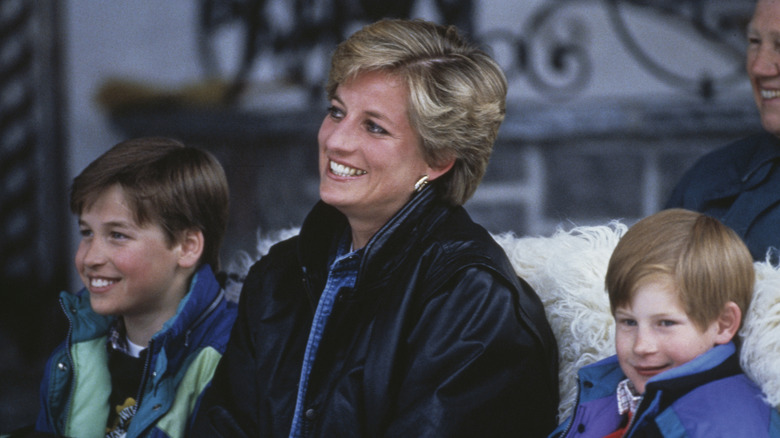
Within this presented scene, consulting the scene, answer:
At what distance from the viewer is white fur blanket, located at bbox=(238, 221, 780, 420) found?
1.89 meters

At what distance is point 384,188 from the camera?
7.36 feet

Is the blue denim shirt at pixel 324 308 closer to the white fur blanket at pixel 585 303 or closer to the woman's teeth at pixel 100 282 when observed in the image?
the white fur blanket at pixel 585 303

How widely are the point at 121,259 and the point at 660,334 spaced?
1424mm

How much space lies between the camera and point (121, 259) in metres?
2.60

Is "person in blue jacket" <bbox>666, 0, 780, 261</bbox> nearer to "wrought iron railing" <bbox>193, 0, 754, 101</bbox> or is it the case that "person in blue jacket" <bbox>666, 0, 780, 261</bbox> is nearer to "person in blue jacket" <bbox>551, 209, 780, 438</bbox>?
"person in blue jacket" <bbox>551, 209, 780, 438</bbox>

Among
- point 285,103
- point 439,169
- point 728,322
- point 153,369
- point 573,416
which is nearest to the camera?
point 728,322

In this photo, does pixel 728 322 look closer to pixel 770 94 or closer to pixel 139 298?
pixel 770 94

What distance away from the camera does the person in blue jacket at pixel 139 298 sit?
2.53 metres

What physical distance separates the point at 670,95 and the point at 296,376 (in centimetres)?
296

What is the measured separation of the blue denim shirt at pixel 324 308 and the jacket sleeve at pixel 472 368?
22 centimetres

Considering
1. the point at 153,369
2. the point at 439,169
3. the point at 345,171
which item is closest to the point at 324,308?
the point at 345,171

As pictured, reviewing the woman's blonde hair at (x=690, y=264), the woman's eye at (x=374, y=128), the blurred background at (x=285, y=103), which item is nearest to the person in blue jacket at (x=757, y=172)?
the woman's blonde hair at (x=690, y=264)

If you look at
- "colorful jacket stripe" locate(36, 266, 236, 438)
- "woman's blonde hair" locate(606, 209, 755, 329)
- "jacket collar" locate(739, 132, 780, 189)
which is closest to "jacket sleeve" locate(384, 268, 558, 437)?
"woman's blonde hair" locate(606, 209, 755, 329)

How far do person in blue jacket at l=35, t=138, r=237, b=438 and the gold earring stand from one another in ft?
2.31
